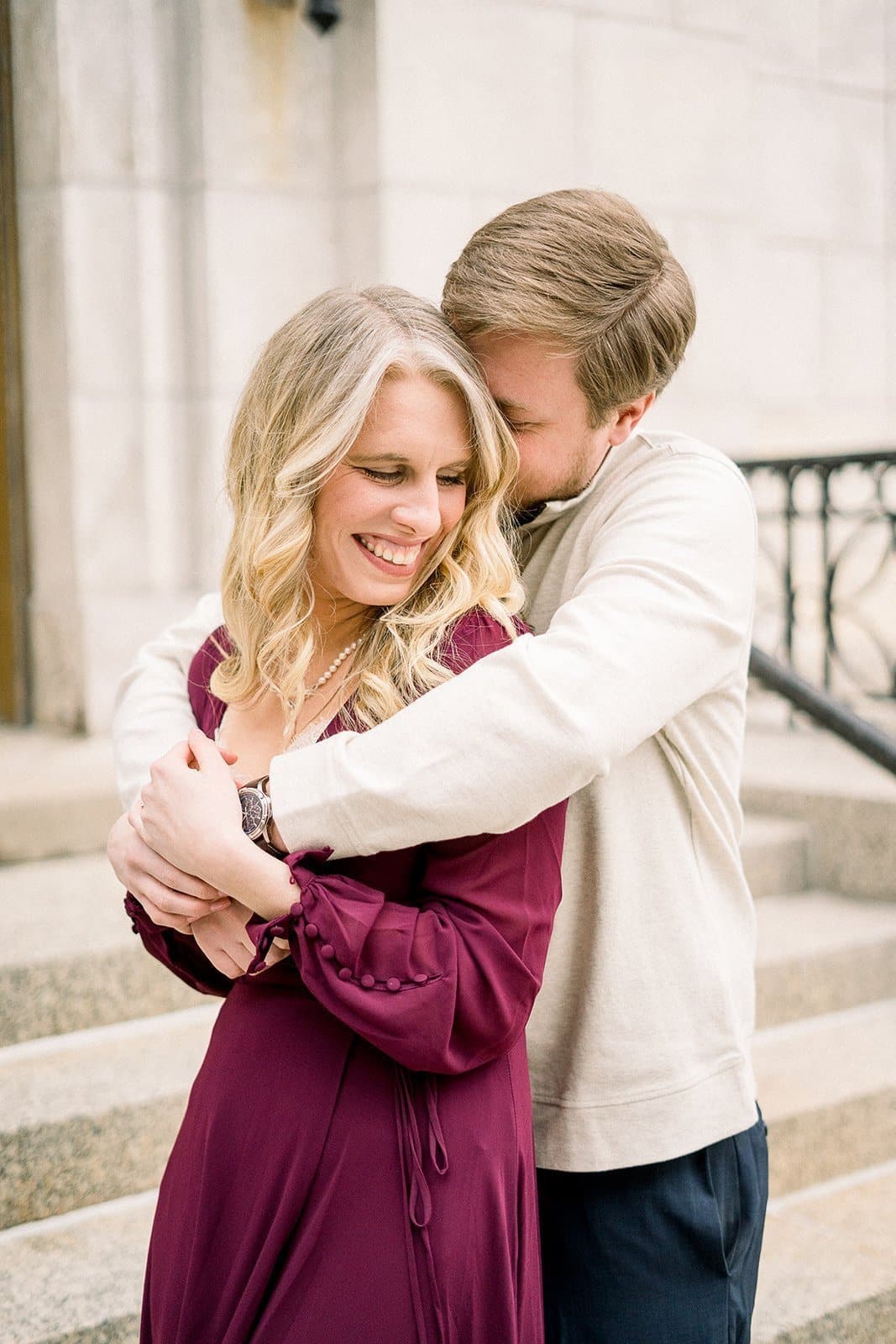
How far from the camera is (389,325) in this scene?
1558mm

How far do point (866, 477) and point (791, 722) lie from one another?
85.2 inches

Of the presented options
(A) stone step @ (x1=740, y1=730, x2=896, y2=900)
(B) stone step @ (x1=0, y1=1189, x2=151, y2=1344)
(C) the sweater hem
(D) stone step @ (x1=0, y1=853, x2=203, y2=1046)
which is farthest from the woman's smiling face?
(A) stone step @ (x1=740, y1=730, x2=896, y2=900)

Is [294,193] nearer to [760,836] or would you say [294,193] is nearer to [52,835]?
[52,835]

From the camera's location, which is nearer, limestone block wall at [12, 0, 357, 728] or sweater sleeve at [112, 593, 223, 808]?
sweater sleeve at [112, 593, 223, 808]

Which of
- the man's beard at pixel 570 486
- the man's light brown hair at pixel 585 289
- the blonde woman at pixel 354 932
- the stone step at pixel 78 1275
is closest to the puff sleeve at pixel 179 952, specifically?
the blonde woman at pixel 354 932

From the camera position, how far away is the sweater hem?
165cm

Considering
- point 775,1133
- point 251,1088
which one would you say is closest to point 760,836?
point 775,1133

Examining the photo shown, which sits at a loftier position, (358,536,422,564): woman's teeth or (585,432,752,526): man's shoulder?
(585,432,752,526): man's shoulder

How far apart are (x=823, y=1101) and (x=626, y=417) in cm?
228

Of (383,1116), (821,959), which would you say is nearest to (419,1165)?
(383,1116)

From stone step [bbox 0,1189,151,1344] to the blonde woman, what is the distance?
2.72 ft

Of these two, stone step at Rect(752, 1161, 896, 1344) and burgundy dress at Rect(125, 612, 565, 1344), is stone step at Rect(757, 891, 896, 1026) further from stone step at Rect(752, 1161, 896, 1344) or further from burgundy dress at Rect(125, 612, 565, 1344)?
burgundy dress at Rect(125, 612, 565, 1344)

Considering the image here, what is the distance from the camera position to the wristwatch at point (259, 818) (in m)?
1.45

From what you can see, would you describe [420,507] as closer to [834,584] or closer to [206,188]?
[206,188]
